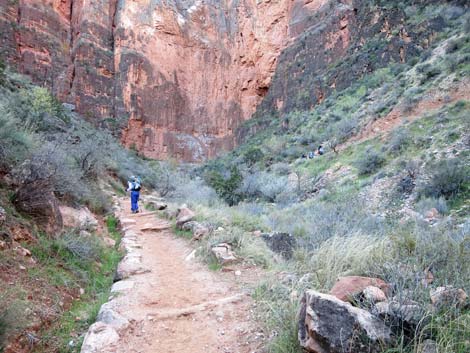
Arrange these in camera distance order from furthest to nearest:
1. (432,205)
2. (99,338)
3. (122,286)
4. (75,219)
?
(432,205)
(75,219)
(122,286)
(99,338)

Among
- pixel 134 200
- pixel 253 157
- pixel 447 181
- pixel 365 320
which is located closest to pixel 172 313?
pixel 365 320

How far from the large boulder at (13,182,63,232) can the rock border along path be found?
1.21 meters

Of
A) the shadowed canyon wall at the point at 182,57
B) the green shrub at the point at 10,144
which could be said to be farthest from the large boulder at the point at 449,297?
the shadowed canyon wall at the point at 182,57

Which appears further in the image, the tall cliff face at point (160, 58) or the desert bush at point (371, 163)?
the tall cliff face at point (160, 58)

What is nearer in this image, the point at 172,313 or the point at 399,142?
the point at 172,313

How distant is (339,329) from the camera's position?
1833 mm

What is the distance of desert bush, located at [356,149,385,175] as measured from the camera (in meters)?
12.7

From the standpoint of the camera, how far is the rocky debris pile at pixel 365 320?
5.83ft

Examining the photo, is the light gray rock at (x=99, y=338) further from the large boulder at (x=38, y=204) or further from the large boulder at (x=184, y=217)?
the large boulder at (x=184, y=217)

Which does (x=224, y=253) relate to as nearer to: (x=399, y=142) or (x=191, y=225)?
(x=191, y=225)

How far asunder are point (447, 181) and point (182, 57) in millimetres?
35340

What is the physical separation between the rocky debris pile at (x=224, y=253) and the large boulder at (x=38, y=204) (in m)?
2.35

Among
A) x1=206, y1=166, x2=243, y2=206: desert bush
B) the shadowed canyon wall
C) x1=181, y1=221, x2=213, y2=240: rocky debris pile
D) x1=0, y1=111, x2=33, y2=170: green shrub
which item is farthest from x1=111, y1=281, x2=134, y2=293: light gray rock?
the shadowed canyon wall

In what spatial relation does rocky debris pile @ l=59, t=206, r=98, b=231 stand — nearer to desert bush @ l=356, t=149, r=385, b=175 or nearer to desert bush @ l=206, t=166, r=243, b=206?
desert bush @ l=206, t=166, r=243, b=206
